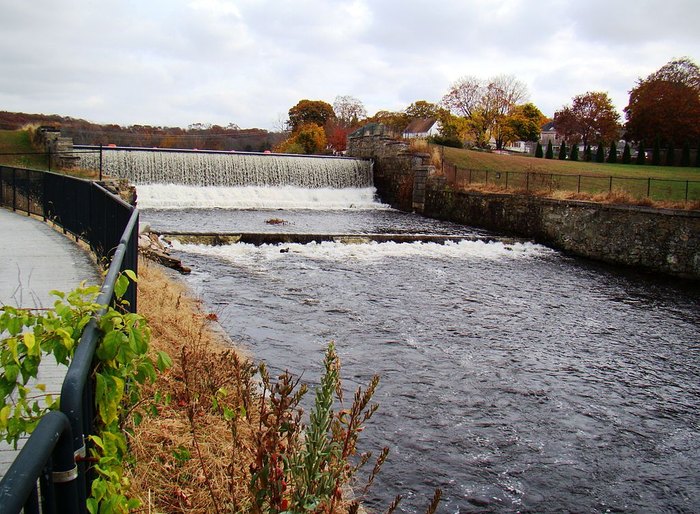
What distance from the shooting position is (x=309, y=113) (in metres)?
78.2

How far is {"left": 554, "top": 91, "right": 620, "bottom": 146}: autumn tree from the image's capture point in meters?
81.9

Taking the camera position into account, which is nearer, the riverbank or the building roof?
the riverbank

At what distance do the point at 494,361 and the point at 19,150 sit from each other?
28.6 metres

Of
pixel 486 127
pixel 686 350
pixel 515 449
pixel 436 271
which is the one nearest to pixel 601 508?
pixel 515 449

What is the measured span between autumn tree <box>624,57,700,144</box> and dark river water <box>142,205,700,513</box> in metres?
47.3

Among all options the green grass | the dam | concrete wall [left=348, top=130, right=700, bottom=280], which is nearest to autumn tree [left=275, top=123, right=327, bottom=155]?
the green grass

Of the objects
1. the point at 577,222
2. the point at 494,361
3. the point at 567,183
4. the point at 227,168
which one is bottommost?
the point at 494,361

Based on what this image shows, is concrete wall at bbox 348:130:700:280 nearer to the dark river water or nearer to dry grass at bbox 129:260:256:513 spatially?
the dark river water

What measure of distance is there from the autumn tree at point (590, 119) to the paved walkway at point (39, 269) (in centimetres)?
8027

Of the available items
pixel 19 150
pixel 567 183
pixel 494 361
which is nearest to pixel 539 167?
pixel 567 183

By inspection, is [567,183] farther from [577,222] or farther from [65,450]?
[65,450]

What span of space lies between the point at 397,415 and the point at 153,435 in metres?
3.15

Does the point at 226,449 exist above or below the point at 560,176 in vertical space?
below

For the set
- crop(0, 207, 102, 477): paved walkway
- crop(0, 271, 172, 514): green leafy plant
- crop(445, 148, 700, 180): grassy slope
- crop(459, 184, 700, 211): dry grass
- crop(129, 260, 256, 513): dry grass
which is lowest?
crop(129, 260, 256, 513): dry grass
